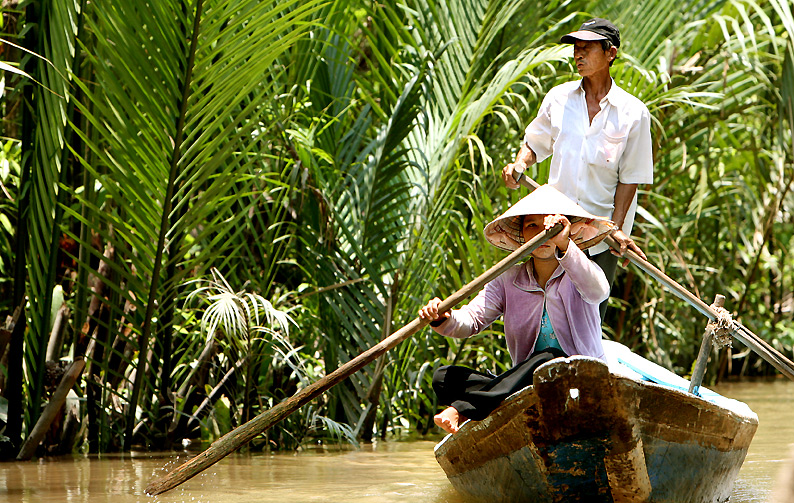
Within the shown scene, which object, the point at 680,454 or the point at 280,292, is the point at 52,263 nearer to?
the point at 280,292

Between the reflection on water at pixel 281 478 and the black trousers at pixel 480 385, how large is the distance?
0.47 metres

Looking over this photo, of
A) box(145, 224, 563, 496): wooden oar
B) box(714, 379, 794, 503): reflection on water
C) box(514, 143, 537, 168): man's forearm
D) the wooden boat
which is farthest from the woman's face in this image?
box(714, 379, 794, 503): reflection on water

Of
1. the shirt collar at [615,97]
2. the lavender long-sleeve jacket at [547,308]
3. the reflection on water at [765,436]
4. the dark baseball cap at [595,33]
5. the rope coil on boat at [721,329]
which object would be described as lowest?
the reflection on water at [765,436]

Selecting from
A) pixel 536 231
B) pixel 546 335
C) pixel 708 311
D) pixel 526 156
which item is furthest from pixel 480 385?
pixel 526 156

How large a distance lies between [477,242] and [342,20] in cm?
140

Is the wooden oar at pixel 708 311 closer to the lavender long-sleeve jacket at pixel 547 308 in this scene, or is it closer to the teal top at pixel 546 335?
the lavender long-sleeve jacket at pixel 547 308

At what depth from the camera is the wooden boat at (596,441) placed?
2.78 meters

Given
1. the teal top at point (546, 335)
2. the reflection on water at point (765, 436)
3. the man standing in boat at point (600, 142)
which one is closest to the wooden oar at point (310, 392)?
the teal top at point (546, 335)

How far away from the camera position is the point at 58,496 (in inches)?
134

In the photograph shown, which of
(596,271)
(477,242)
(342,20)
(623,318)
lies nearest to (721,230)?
(623,318)

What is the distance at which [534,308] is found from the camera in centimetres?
330

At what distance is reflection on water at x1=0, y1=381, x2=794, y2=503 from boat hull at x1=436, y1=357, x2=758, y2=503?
0.40 meters

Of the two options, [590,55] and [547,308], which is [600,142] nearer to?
[590,55]

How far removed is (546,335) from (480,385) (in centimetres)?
32
